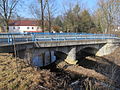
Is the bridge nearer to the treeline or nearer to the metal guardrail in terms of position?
the metal guardrail

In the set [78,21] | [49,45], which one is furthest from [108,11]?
[49,45]

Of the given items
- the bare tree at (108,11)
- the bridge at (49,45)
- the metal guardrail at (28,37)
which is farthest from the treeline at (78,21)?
the metal guardrail at (28,37)

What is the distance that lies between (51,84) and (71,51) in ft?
35.1

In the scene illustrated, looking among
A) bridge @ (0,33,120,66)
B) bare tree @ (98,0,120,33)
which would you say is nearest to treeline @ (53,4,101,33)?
bare tree @ (98,0,120,33)

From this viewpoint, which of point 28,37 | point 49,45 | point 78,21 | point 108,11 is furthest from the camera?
point 78,21

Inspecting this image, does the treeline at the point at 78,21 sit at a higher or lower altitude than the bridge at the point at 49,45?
higher

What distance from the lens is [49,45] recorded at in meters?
13.6

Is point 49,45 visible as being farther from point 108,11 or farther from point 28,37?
point 108,11

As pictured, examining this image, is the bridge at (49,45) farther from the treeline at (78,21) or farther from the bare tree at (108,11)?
the treeline at (78,21)

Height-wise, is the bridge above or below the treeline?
below

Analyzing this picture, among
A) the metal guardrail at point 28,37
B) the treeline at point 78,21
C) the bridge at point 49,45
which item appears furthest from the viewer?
the treeline at point 78,21

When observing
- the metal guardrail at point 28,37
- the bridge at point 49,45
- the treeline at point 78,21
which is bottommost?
the bridge at point 49,45

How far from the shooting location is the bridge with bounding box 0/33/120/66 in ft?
32.7

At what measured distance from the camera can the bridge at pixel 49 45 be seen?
32.7 ft
